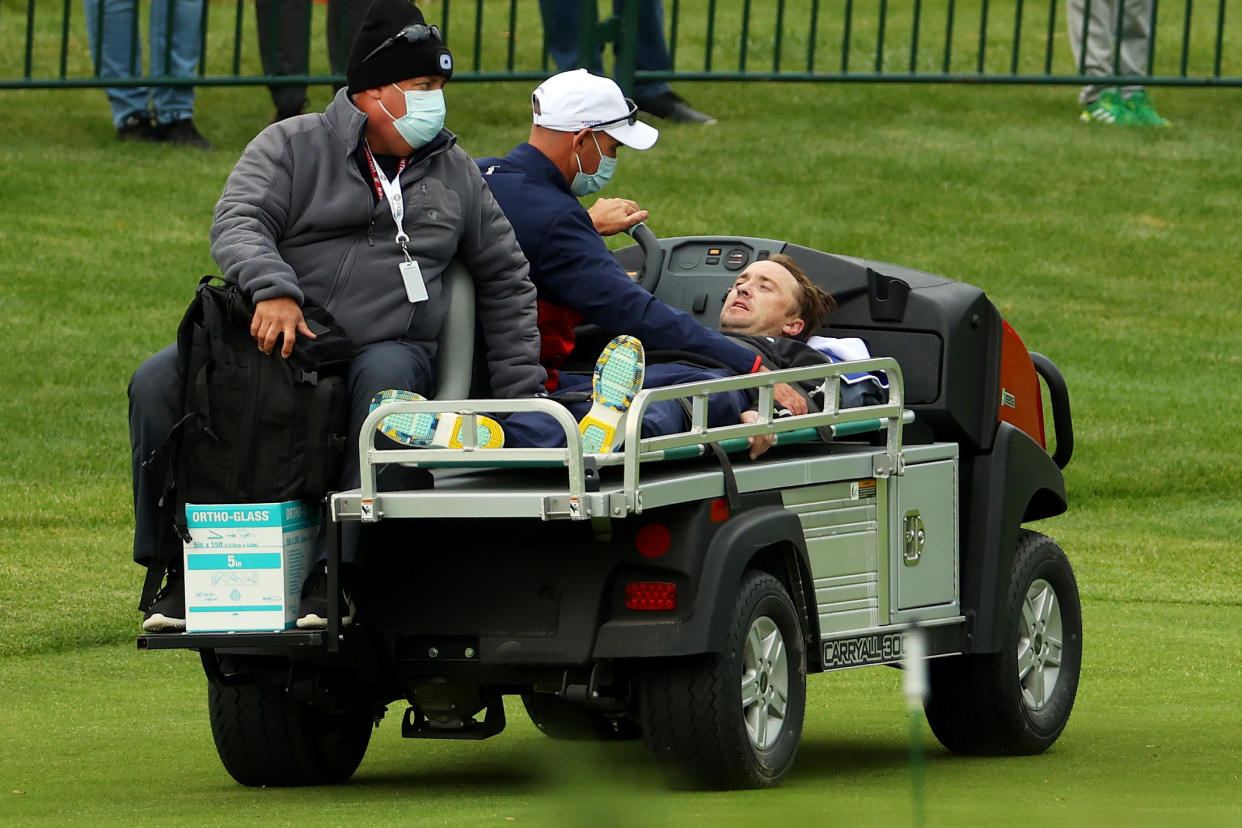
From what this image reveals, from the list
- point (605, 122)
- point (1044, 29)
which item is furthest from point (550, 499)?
point (1044, 29)

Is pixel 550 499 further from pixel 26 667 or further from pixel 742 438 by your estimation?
pixel 26 667

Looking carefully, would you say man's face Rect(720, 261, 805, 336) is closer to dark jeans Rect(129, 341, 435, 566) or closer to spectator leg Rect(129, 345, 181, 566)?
dark jeans Rect(129, 341, 435, 566)

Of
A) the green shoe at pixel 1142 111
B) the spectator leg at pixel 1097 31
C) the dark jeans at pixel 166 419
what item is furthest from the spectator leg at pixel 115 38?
the dark jeans at pixel 166 419

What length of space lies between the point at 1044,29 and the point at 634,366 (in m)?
19.1

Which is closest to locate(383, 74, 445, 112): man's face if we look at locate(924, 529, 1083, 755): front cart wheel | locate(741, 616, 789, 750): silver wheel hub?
locate(741, 616, 789, 750): silver wheel hub

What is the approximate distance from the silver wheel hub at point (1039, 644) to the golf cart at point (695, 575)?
0.20ft

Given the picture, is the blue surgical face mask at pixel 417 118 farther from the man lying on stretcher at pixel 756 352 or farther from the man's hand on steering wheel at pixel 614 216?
the man's hand on steering wheel at pixel 614 216

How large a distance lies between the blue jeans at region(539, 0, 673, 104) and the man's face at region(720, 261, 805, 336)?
901 centimetres

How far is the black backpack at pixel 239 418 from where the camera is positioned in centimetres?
550

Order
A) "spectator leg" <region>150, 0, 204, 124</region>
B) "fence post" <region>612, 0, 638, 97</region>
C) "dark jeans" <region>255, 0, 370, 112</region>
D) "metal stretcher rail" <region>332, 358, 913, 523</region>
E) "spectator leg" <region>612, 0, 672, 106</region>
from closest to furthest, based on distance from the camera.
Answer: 1. "metal stretcher rail" <region>332, 358, 913, 523</region>
2. "fence post" <region>612, 0, 638, 97</region>
3. "dark jeans" <region>255, 0, 370, 112</region>
4. "spectator leg" <region>150, 0, 204, 124</region>
5. "spectator leg" <region>612, 0, 672, 106</region>

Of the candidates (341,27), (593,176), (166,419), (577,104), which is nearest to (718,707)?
(166,419)

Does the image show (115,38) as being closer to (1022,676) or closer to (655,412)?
(1022,676)

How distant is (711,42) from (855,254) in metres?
1.92

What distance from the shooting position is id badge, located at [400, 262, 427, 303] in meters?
5.86
